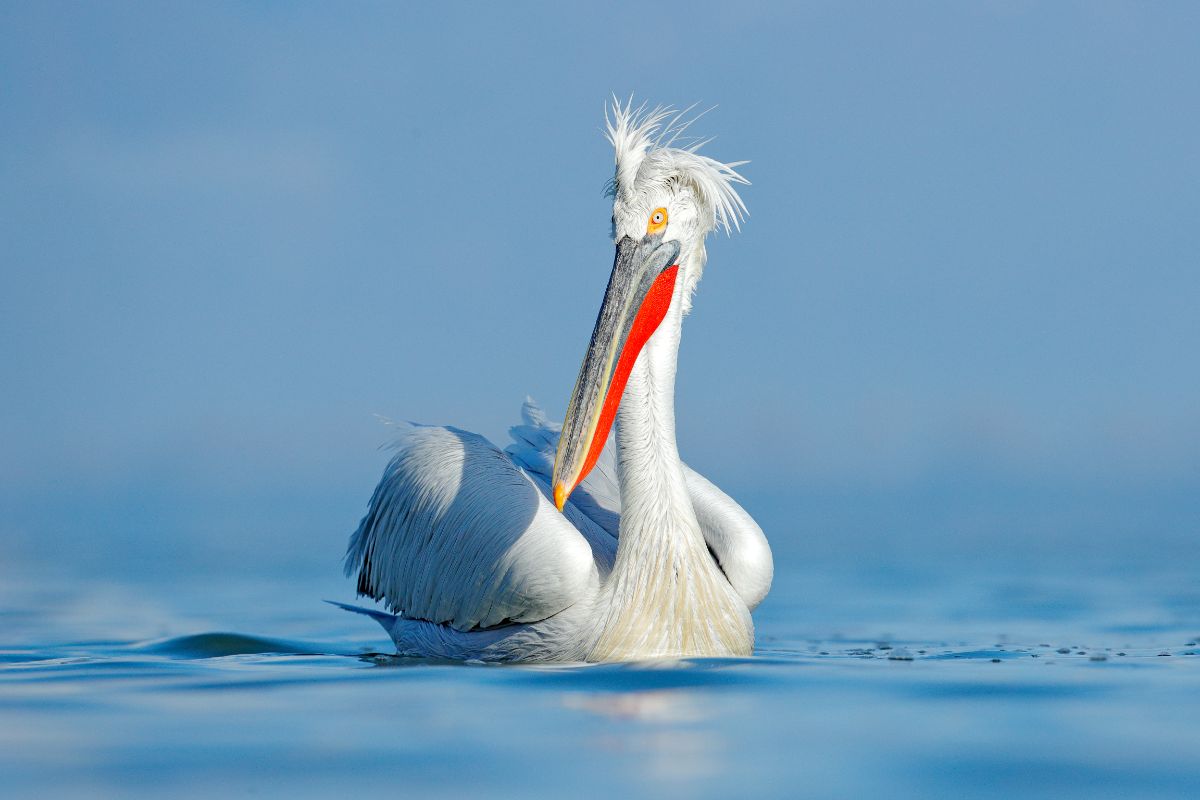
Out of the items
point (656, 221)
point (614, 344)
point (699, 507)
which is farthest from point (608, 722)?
point (699, 507)

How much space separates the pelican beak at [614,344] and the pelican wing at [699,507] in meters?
0.88

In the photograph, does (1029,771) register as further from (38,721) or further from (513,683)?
(38,721)

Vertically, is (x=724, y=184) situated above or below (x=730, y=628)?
above

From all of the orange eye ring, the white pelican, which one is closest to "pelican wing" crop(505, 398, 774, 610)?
the white pelican

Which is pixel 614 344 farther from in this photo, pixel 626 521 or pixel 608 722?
pixel 608 722

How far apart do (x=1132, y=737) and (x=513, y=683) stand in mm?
1876

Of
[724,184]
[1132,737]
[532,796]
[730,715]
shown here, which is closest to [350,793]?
[532,796]

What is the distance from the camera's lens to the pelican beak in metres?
5.16

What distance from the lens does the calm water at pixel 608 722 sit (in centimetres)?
329

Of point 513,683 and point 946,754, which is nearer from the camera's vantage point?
point 946,754

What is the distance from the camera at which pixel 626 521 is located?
532 centimetres

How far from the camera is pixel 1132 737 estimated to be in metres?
3.75

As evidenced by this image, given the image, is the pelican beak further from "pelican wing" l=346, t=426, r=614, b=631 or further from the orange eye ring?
"pelican wing" l=346, t=426, r=614, b=631

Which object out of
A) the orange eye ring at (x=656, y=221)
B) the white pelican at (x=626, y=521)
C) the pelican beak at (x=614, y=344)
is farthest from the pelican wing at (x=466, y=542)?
the orange eye ring at (x=656, y=221)
